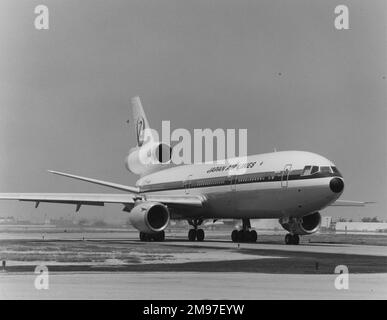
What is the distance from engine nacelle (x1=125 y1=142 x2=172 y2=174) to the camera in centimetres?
4561

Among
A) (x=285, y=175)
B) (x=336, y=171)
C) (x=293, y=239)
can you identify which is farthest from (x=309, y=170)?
(x=293, y=239)

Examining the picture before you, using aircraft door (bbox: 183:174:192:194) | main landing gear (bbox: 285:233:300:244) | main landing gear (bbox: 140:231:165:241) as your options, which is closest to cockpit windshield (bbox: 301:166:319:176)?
main landing gear (bbox: 285:233:300:244)

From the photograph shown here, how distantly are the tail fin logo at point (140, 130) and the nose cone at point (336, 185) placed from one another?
21809 millimetres

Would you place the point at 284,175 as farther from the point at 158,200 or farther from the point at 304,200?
the point at 158,200

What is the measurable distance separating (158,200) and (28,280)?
21.4 metres

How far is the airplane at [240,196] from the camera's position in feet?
94.8

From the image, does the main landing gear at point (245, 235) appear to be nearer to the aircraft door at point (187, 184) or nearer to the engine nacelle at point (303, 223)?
the engine nacelle at point (303, 223)

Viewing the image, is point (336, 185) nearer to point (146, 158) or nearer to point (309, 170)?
point (309, 170)

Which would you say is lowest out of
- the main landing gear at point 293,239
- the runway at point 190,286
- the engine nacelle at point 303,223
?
the runway at point 190,286

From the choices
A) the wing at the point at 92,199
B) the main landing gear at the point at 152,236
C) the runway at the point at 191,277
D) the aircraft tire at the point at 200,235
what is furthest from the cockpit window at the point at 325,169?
the aircraft tire at the point at 200,235

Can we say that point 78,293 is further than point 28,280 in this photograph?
No

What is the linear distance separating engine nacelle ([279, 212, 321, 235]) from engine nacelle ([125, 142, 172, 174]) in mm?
15195

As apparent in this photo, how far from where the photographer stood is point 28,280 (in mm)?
14000
